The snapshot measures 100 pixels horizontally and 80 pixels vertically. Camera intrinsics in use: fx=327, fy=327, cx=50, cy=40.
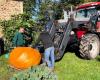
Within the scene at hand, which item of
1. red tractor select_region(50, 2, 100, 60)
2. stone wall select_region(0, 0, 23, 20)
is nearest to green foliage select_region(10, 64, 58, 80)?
red tractor select_region(50, 2, 100, 60)

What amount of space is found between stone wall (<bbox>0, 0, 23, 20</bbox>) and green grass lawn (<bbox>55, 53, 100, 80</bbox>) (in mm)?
9980

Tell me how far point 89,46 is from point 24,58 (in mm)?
2644

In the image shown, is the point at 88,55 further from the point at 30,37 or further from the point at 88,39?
the point at 30,37

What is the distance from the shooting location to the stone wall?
22.8 metres

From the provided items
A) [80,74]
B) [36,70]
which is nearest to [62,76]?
[80,74]

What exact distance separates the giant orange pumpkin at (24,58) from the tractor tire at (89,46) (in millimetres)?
1751

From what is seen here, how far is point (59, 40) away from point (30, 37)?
3.73m

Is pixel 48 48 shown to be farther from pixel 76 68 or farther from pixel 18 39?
pixel 18 39

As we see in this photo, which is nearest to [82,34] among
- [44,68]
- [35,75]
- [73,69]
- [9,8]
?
[73,69]

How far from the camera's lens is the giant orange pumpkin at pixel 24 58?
39.7 ft

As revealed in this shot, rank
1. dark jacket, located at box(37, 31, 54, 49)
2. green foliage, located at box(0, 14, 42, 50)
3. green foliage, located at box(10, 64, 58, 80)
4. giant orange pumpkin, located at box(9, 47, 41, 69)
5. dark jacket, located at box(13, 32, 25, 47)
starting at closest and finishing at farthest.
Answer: green foliage, located at box(10, 64, 58, 80)
dark jacket, located at box(37, 31, 54, 49)
giant orange pumpkin, located at box(9, 47, 41, 69)
dark jacket, located at box(13, 32, 25, 47)
green foliage, located at box(0, 14, 42, 50)

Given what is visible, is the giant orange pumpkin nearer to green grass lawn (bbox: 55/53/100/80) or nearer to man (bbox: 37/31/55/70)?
man (bbox: 37/31/55/70)

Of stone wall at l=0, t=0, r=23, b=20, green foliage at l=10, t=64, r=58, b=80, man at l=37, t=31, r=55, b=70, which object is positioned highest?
green foliage at l=10, t=64, r=58, b=80

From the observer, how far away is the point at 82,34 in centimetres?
1372
